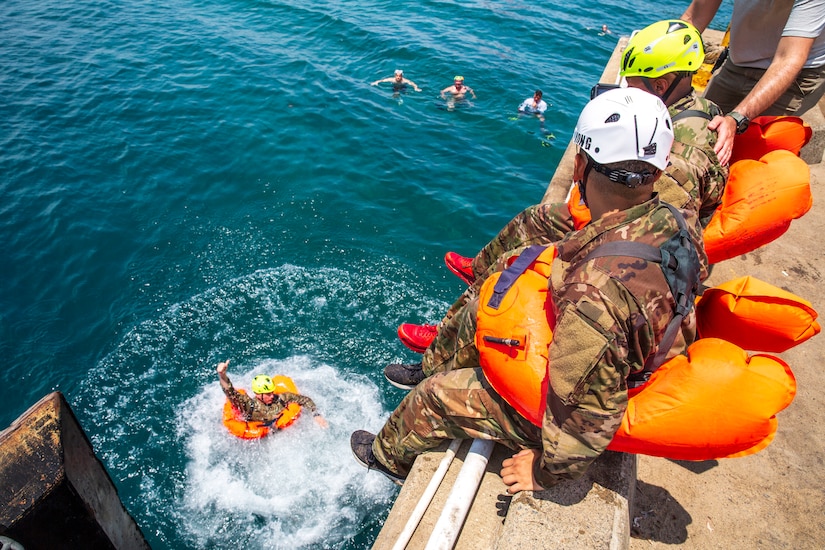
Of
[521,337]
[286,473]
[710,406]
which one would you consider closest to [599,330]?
[521,337]

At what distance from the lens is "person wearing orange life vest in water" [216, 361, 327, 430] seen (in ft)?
24.3

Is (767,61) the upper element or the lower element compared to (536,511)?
upper

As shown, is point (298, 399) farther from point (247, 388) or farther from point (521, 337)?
point (521, 337)

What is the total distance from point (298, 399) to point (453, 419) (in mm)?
5134

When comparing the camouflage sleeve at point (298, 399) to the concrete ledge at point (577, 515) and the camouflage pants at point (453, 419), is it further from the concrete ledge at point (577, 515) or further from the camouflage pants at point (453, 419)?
the concrete ledge at point (577, 515)

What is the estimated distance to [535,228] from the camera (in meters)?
4.35

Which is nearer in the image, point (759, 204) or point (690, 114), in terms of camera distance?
point (759, 204)

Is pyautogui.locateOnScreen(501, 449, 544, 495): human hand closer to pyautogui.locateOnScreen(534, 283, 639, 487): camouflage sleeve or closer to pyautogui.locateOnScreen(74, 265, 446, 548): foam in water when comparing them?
pyautogui.locateOnScreen(534, 283, 639, 487): camouflage sleeve

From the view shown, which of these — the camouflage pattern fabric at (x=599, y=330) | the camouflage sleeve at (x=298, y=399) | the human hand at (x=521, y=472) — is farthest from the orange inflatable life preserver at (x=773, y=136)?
the camouflage sleeve at (x=298, y=399)

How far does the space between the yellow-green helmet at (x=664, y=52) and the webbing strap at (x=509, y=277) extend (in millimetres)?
2392

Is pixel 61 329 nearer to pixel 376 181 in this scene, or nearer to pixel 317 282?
pixel 317 282

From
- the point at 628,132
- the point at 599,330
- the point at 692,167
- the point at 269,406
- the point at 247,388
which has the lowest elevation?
the point at 247,388

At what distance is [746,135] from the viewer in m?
4.32

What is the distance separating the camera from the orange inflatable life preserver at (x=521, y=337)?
8.37ft
